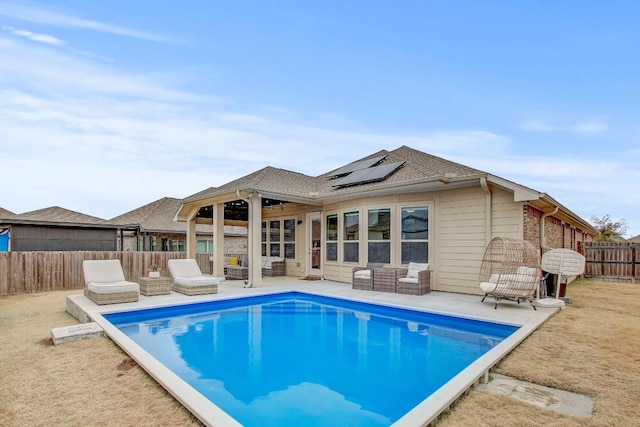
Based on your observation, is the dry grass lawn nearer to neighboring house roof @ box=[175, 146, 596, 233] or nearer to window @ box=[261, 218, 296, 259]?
neighboring house roof @ box=[175, 146, 596, 233]

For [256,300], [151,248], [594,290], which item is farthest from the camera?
[151,248]

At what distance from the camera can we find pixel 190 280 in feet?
29.6

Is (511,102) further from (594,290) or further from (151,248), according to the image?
(151,248)

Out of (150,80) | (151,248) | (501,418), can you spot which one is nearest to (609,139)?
(501,418)

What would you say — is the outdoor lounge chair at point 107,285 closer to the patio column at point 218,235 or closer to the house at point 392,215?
the house at point 392,215

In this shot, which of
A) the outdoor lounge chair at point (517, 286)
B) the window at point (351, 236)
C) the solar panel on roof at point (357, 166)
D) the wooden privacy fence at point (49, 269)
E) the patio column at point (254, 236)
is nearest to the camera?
the outdoor lounge chair at point (517, 286)

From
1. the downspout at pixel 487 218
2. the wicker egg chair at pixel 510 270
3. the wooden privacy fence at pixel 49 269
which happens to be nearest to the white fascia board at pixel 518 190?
the downspout at pixel 487 218

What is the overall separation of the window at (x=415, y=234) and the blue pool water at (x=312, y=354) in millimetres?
2557

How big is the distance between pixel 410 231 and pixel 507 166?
11765 millimetres

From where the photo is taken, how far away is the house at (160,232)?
1948 cm

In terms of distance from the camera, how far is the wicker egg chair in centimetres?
738

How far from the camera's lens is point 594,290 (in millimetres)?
10828

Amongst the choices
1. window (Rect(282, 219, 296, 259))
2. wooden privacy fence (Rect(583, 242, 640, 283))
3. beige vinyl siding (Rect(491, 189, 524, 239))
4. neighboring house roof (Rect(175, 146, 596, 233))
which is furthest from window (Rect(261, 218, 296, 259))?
wooden privacy fence (Rect(583, 242, 640, 283))

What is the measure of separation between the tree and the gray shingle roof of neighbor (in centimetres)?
3708
